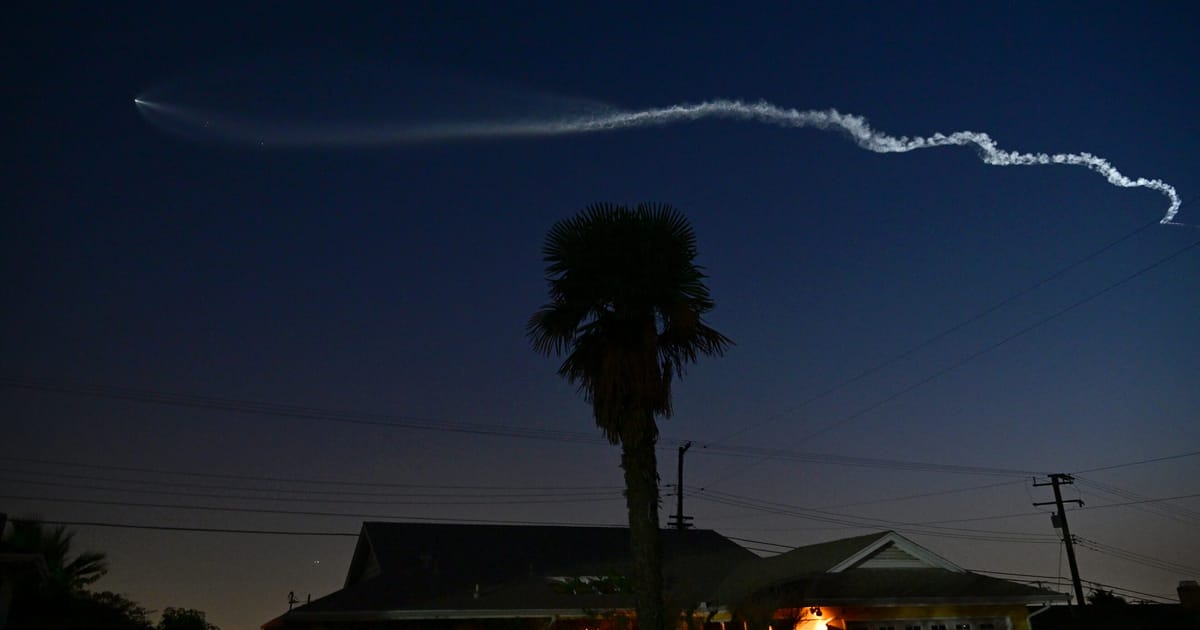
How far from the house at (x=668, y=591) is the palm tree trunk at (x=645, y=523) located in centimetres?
461

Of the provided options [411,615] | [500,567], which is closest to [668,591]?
[500,567]

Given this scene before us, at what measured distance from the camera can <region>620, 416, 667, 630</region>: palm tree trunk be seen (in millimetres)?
16078

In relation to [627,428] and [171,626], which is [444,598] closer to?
[627,428]

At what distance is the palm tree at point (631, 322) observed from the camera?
16969 millimetres

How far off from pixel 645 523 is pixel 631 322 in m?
4.20

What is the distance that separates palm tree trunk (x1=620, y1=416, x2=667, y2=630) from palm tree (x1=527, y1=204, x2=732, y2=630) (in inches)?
0.8

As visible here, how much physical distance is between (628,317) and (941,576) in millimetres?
13389

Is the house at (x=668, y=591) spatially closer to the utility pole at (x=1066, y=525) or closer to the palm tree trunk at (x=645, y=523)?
the palm tree trunk at (x=645, y=523)

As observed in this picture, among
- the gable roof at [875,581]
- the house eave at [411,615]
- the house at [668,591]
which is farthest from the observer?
the gable roof at [875,581]

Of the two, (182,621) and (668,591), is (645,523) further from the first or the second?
(182,621)

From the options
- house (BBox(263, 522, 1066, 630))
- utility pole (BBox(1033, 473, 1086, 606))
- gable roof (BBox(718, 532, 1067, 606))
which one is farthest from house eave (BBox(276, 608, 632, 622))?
utility pole (BBox(1033, 473, 1086, 606))

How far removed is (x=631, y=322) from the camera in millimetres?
18094

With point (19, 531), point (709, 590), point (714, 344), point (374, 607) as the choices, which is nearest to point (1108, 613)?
point (709, 590)

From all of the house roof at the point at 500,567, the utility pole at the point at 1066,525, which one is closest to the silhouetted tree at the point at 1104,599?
the utility pole at the point at 1066,525
